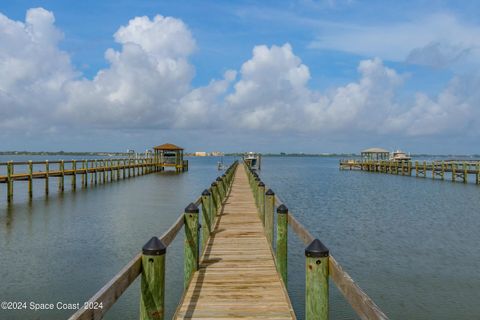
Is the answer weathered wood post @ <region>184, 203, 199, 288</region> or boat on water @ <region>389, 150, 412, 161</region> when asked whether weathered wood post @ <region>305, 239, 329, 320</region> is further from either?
boat on water @ <region>389, 150, 412, 161</region>

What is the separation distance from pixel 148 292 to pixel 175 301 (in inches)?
230

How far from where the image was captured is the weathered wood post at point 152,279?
401 cm

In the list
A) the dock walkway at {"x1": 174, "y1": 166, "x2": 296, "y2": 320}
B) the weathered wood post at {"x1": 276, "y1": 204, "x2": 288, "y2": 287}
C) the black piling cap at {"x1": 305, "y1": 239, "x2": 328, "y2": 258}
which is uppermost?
the black piling cap at {"x1": 305, "y1": 239, "x2": 328, "y2": 258}

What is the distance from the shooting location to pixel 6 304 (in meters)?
9.23

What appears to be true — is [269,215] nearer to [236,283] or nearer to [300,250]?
[236,283]

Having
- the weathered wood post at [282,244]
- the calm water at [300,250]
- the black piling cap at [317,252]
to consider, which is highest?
the black piling cap at [317,252]

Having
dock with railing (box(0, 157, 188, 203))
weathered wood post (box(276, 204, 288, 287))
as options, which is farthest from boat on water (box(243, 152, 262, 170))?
weathered wood post (box(276, 204, 288, 287))

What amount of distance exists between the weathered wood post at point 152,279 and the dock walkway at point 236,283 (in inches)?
40.2

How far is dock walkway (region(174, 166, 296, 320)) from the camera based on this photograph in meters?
5.38

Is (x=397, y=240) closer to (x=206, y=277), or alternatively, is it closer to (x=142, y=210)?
(x=206, y=277)

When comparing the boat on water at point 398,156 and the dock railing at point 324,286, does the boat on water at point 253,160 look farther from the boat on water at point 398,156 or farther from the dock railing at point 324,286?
the dock railing at point 324,286

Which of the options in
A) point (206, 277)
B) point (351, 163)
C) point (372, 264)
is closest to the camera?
point (206, 277)

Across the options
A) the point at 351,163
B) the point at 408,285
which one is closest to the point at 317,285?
the point at 408,285

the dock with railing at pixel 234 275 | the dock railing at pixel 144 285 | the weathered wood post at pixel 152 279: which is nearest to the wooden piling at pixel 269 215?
the dock with railing at pixel 234 275
